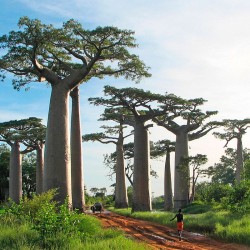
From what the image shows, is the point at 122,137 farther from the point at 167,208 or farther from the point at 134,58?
the point at 134,58

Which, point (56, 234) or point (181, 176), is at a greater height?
point (181, 176)

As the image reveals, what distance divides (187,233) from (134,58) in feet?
16.4

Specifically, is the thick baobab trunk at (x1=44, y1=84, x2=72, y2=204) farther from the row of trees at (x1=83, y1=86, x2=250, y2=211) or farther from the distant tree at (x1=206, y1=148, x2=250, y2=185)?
the distant tree at (x1=206, y1=148, x2=250, y2=185)

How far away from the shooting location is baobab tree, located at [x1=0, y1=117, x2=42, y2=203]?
23500mm

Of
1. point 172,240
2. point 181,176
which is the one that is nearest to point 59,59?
point 172,240

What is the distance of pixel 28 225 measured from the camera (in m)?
7.46

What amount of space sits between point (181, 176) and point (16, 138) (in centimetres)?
897

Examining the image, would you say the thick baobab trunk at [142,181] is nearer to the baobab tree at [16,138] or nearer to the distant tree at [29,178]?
the baobab tree at [16,138]

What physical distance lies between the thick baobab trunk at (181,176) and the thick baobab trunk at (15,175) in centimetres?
822

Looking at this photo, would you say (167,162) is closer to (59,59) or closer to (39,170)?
(39,170)

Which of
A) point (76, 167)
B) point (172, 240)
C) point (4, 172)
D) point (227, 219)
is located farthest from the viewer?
point (4, 172)

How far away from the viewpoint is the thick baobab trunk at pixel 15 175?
23.2m

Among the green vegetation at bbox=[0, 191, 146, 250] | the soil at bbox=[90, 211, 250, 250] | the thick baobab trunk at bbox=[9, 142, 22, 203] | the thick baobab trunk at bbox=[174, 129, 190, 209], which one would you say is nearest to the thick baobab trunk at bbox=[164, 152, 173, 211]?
the thick baobab trunk at bbox=[174, 129, 190, 209]

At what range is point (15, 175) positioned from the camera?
23750 millimetres
